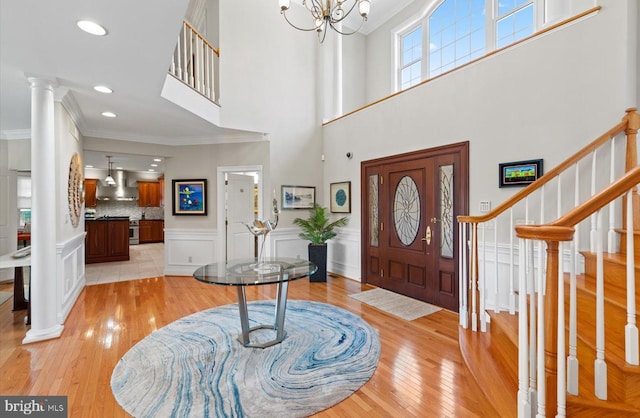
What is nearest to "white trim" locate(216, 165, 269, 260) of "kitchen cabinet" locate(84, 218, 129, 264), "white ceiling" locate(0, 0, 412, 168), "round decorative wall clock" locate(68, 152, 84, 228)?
"white ceiling" locate(0, 0, 412, 168)

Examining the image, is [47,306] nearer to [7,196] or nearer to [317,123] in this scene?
[7,196]

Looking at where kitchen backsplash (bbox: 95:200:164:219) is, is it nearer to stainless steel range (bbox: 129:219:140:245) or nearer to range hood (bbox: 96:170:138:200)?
range hood (bbox: 96:170:138:200)

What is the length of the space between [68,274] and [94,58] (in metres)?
2.70

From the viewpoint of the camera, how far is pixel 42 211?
3.03 meters

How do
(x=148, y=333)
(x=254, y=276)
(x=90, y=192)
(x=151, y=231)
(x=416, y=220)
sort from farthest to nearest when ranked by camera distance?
(x=151, y=231) < (x=90, y=192) < (x=416, y=220) < (x=148, y=333) < (x=254, y=276)

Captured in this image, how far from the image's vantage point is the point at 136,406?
6.40 feet

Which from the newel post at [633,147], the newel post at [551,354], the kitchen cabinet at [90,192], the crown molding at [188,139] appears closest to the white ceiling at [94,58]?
the crown molding at [188,139]

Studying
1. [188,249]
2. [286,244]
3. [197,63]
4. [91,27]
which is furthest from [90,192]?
[91,27]

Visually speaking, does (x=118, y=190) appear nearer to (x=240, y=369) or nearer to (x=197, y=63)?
(x=197, y=63)

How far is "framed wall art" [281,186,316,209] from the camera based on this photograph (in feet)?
18.3

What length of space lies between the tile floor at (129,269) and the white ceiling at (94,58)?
262 cm

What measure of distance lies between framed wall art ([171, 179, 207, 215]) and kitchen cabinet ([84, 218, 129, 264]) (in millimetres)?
2447

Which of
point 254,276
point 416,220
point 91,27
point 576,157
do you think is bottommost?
point 254,276

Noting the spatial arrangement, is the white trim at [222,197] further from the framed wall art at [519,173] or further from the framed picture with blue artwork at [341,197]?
the framed wall art at [519,173]
